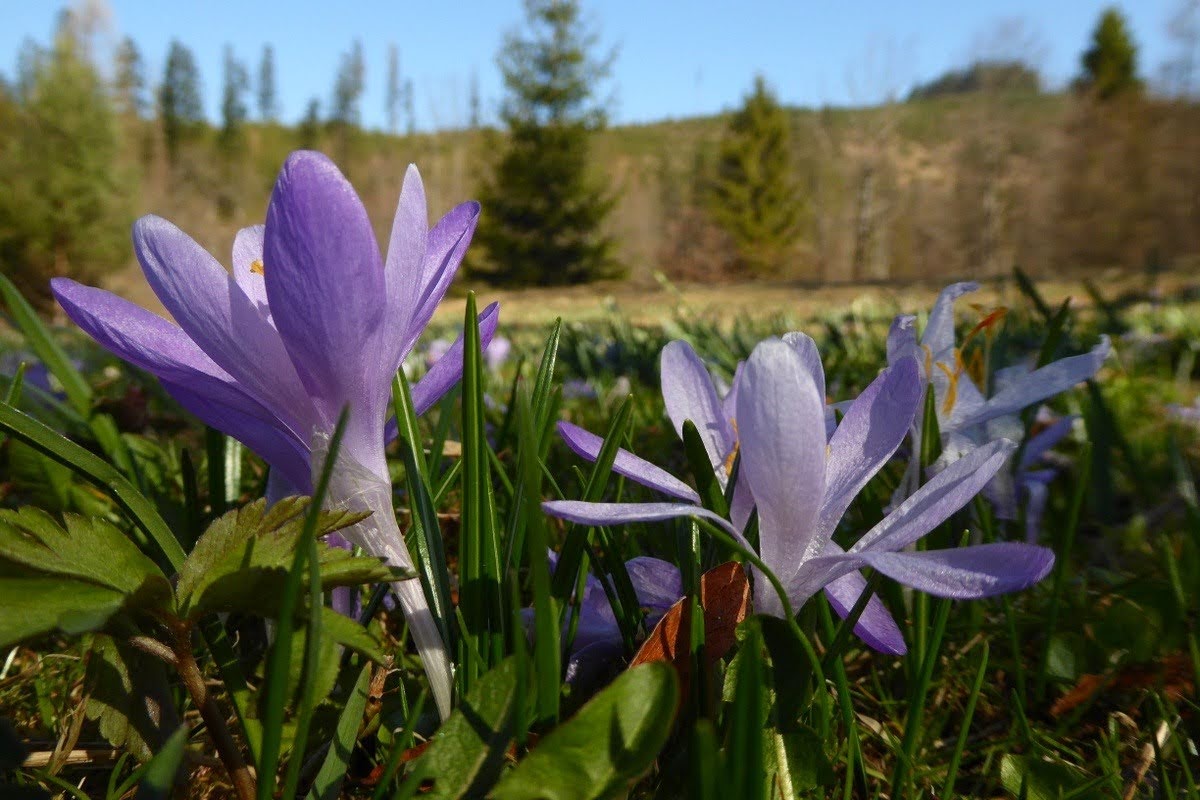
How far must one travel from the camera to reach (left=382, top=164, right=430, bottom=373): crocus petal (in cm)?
56

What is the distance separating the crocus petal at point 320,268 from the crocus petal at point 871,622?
0.38m

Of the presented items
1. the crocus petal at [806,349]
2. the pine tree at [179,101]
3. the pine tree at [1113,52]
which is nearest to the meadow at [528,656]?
the crocus petal at [806,349]

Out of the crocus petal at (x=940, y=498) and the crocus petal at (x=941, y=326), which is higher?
the crocus petal at (x=941, y=326)

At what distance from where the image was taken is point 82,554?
496 millimetres

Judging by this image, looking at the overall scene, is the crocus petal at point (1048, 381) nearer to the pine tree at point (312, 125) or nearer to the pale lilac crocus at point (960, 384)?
the pale lilac crocus at point (960, 384)

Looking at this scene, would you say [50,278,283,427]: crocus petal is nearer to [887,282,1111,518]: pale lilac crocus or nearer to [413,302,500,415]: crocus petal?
[413,302,500,415]: crocus petal

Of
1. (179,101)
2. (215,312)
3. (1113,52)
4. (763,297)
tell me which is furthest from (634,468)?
(179,101)

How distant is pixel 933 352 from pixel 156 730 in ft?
2.51

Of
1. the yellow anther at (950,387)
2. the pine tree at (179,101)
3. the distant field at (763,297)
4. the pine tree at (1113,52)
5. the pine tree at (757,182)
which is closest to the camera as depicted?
the yellow anther at (950,387)

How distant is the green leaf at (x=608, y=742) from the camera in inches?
18.8

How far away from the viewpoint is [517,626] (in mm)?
472

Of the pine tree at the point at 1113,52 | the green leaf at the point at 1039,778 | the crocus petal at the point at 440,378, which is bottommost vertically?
the green leaf at the point at 1039,778

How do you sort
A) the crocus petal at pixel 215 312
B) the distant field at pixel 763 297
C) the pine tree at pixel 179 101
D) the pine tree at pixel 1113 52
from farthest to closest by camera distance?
the pine tree at pixel 179 101, the pine tree at pixel 1113 52, the distant field at pixel 763 297, the crocus petal at pixel 215 312

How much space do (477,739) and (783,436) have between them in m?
0.26
